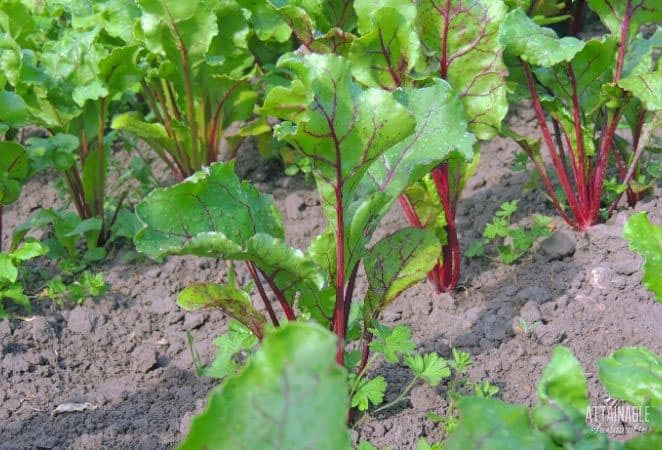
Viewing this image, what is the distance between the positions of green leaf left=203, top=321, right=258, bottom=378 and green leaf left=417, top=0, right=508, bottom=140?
3.25 feet

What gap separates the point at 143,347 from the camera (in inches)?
111

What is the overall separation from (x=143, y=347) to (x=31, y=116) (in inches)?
37.0

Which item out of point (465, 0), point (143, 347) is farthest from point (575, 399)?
point (143, 347)

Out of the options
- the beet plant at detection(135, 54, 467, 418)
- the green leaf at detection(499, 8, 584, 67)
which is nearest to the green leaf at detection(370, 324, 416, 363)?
the beet plant at detection(135, 54, 467, 418)

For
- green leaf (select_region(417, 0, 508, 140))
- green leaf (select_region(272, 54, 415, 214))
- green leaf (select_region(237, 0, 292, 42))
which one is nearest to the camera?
green leaf (select_region(272, 54, 415, 214))

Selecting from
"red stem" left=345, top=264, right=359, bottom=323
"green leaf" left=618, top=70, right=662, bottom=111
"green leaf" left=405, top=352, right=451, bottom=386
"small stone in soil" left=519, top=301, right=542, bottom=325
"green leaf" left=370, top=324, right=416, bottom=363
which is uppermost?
"green leaf" left=618, top=70, right=662, bottom=111

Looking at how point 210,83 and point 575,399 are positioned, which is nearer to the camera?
point 575,399

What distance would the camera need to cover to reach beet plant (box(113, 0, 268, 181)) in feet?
10.2

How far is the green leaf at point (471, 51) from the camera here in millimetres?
2559

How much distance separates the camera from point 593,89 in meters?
2.87

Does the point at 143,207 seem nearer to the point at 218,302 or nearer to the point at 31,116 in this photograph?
the point at 218,302

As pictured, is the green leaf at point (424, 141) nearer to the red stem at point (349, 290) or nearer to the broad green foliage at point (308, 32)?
the red stem at point (349, 290)

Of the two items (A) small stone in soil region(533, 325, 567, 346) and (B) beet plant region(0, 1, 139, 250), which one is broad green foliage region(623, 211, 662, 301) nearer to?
(A) small stone in soil region(533, 325, 567, 346)

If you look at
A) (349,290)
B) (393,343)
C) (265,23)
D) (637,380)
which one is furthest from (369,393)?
(265,23)
